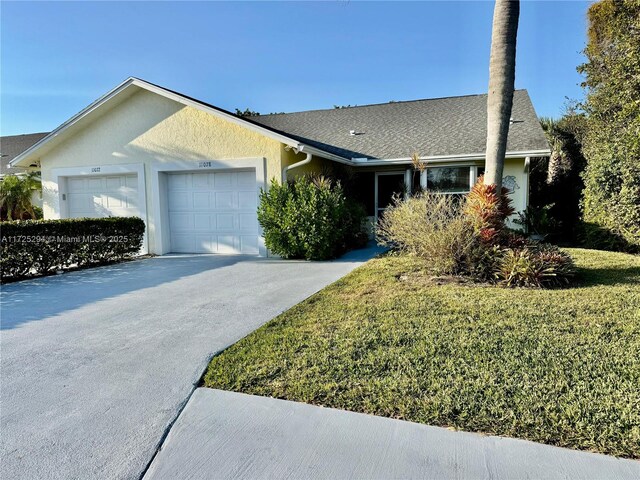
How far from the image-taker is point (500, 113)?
23.7 ft

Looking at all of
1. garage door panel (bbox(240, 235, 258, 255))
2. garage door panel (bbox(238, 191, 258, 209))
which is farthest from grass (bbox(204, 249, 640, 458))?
garage door panel (bbox(238, 191, 258, 209))

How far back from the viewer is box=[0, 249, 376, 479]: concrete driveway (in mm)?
2566

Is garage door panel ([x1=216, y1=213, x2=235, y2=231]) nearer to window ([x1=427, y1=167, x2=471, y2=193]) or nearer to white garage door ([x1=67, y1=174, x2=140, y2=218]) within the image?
white garage door ([x1=67, y1=174, x2=140, y2=218])

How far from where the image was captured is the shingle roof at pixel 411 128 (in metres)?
12.4

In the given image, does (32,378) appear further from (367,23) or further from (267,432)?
(367,23)

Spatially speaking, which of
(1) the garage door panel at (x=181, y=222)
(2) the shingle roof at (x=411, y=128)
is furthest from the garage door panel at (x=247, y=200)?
(2) the shingle roof at (x=411, y=128)

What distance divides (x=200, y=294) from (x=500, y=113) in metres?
6.36

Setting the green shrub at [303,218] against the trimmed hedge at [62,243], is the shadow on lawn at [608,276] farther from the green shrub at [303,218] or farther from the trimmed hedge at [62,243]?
the trimmed hedge at [62,243]

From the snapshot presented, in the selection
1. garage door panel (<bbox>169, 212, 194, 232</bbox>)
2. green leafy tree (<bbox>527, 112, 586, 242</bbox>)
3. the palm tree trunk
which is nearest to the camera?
the palm tree trunk

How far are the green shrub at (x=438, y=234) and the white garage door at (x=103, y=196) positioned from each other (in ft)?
28.2

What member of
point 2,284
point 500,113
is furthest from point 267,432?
point 2,284

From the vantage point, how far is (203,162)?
438 inches

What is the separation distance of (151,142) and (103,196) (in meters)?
2.62

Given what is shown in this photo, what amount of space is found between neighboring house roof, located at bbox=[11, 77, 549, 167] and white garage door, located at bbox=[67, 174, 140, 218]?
1.54 m
